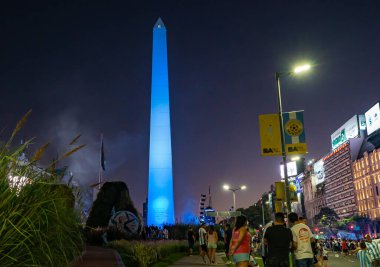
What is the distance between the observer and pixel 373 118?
112 metres

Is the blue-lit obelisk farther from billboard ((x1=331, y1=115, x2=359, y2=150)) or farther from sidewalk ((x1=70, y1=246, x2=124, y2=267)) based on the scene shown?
billboard ((x1=331, y1=115, x2=359, y2=150))

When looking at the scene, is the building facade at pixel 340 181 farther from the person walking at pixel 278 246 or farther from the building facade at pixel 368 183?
the person walking at pixel 278 246

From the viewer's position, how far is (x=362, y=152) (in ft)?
425

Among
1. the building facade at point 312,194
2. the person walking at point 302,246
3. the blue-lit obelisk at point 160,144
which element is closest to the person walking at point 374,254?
the person walking at point 302,246

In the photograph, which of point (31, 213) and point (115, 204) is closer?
point (31, 213)

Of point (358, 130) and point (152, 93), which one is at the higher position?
point (358, 130)

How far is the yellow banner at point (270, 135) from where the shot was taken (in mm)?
14805

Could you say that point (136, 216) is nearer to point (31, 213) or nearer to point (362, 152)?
point (31, 213)

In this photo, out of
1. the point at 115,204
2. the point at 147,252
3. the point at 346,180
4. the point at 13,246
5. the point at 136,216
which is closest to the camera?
the point at 13,246

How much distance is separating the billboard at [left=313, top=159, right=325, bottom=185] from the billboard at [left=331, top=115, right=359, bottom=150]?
18.2 m

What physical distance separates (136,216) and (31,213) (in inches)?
1065

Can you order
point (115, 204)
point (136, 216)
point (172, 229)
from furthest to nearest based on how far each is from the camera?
point (172, 229) → point (115, 204) → point (136, 216)

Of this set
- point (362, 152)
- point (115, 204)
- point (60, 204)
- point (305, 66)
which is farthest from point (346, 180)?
point (60, 204)

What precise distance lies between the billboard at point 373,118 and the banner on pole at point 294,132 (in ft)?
329
